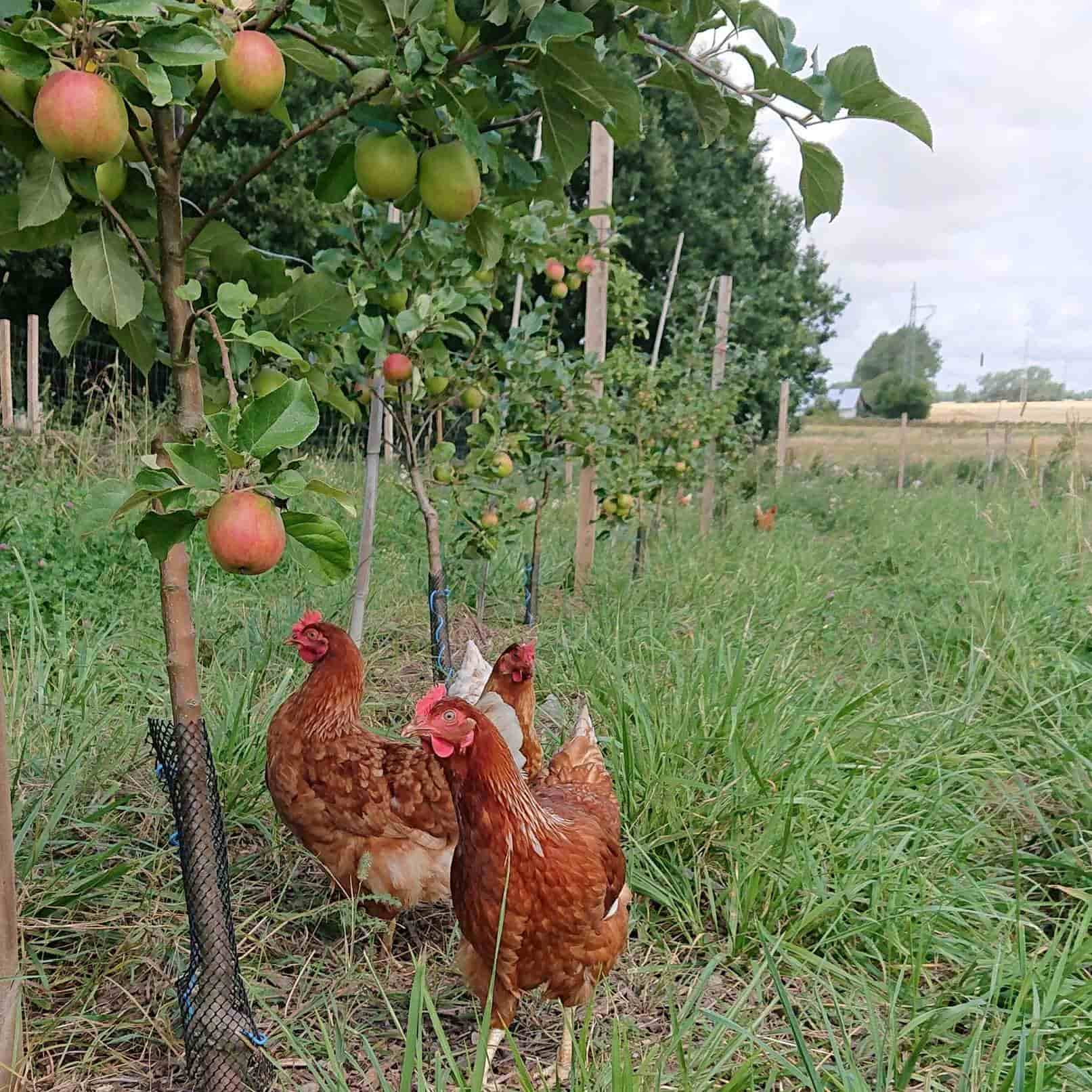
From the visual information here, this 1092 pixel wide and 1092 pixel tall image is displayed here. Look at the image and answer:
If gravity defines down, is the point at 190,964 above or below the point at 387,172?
below

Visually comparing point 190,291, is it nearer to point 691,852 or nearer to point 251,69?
point 251,69

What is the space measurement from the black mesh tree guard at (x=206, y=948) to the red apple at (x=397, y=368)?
1.51m

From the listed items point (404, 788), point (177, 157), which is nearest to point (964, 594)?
point (404, 788)

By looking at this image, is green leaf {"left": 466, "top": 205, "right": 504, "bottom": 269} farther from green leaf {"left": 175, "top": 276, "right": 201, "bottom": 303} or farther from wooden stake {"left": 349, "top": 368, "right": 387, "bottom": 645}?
wooden stake {"left": 349, "top": 368, "right": 387, "bottom": 645}

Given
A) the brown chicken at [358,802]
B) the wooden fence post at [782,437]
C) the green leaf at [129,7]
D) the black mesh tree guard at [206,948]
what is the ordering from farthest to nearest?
the wooden fence post at [782,437]
the brown chicken at [358,802]
the black mesh tree guard at [206,948]
the green leaf at [129,7]

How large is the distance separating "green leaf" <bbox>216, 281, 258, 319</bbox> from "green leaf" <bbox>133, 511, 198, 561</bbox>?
0.93 ft

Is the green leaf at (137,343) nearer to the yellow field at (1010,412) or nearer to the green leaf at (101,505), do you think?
the green leaf at (101,505)

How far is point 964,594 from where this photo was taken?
460 centimetres

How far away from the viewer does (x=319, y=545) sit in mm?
1068

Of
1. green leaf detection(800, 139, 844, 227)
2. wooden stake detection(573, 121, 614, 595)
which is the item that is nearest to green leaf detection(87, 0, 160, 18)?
green leaf detection(800, 139, 844, 227)

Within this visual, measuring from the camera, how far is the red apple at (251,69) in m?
1.04

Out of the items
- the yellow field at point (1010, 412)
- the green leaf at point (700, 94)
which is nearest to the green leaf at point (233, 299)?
the green leaf at point (700, 94)

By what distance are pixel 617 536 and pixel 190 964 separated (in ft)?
17.3

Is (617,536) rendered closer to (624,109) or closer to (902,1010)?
(902,1010)
